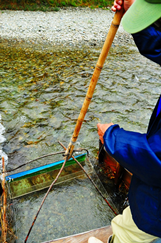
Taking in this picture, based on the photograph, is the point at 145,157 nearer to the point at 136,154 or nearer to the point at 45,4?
the point at 136,154

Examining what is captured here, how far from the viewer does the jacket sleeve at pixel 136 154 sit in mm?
1166

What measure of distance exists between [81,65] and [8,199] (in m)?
7.07

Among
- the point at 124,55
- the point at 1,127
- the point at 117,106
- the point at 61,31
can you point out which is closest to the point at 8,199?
the point at 1,127

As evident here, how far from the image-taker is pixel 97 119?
5.47m

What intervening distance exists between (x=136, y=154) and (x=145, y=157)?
0.21ft

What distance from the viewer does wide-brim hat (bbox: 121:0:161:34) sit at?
1.07 m

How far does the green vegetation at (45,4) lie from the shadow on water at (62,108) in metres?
8.36

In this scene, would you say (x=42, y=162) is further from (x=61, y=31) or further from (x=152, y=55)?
(x=61, y=31)

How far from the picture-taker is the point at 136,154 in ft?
4.02

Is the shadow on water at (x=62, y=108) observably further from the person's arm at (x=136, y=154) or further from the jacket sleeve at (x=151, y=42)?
the jacket sleeve at (x=151, y=42)

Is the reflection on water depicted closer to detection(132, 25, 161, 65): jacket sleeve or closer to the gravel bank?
detection(132, 25, 161, 65): jacket sleeve

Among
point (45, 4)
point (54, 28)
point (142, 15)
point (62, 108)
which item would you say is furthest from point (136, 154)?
point (45, 4)

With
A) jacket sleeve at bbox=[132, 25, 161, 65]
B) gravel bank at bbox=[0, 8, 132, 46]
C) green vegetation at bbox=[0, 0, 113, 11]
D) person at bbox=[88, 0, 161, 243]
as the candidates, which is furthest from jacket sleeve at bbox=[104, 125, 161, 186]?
green vegetation at bbox=[0, 0, 113, 11]

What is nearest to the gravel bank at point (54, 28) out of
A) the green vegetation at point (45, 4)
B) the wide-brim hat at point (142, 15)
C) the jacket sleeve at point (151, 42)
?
the green vegetation at point (45, 4)
